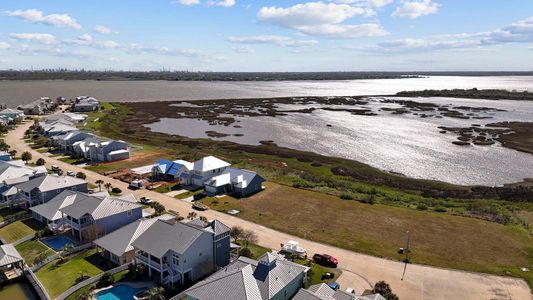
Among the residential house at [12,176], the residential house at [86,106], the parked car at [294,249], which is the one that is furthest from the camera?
the residential house at [86,106]

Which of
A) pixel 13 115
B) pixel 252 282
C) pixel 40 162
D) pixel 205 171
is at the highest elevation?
pixel 13 115

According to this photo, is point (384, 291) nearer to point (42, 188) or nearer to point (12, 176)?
point (42, 188)

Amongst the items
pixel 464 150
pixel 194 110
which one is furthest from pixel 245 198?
pixel 194 110

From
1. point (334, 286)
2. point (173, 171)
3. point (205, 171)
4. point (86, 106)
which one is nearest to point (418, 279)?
point (334, 286)

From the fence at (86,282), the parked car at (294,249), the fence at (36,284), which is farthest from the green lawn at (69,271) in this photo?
the parked car at (294,249)

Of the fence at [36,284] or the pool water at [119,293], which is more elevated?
the fence at [36,284]

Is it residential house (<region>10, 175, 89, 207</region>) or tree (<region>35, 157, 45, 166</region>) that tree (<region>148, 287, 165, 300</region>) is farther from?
tree (<region>35, 157, 45, 166</region>)

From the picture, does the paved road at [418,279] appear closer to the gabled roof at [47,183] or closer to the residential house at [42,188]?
the residential house at [42,188]
